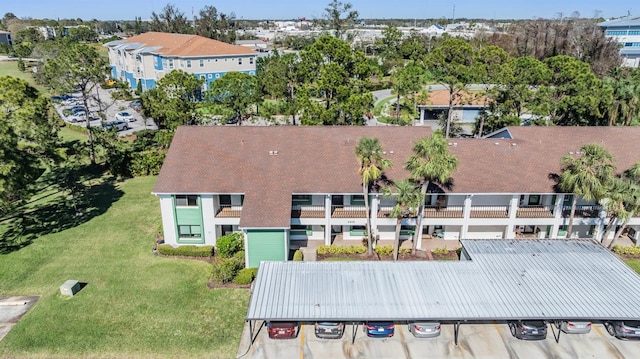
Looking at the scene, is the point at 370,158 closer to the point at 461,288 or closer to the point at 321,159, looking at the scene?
the point at 321,159

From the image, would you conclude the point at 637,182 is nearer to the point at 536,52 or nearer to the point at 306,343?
the point at 306,343

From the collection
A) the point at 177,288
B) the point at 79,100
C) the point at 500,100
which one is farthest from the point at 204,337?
the point at 79,100

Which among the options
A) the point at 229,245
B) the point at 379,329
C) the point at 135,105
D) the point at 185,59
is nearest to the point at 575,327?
the point at 379,329

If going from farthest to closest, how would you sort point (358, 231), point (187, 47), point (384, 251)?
point (187, 47)
point (358, 231)
point (384, 251)

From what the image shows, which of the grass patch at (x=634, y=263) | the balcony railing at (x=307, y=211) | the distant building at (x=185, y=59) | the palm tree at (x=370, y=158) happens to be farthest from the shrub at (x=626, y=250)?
the distant building at (x=185, y=59)

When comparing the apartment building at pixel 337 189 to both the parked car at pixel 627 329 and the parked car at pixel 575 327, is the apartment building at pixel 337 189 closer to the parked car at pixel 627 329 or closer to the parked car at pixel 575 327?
the parked car at pixel 575 327

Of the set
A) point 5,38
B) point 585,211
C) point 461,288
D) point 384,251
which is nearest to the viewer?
point 461,288
